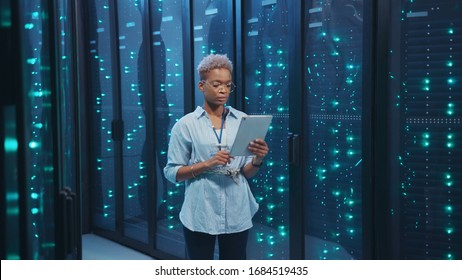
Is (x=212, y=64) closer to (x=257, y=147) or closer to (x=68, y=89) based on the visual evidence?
(x=257, y=147)

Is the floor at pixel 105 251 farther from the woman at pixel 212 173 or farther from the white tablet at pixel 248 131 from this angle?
the white tablet at pixel 248 131


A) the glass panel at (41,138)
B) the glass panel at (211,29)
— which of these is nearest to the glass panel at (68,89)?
the glass panel at (41,138)

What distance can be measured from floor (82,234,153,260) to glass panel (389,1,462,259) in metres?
2.25

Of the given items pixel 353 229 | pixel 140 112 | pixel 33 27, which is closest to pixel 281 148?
pixel 353 229

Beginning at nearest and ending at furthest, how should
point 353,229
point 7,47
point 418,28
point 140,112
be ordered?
point 7,47, point 418,28, point 353,229, point 140,112

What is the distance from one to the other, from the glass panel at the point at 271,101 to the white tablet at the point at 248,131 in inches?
47.1

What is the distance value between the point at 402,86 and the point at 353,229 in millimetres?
841

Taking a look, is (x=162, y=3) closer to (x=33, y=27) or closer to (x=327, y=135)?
(x=327, y=135)

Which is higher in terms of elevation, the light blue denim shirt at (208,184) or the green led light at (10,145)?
the green led light at (10,145)

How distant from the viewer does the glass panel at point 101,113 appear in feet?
15.8

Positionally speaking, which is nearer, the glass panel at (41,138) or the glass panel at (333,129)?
the glass panel at (41,138)

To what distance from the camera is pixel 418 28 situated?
8.73 feet

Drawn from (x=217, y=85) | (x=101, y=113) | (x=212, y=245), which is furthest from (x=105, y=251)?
(x=217, y=85)

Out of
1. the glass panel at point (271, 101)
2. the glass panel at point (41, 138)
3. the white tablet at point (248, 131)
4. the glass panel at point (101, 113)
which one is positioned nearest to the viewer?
the glass panel at point (41, 138)
